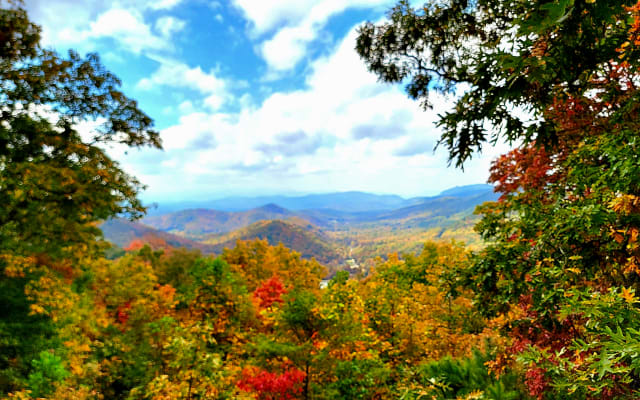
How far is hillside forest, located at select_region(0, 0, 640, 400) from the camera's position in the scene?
2.29 m

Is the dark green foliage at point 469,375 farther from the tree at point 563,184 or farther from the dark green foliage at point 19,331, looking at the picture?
the dark green foliage at point 19,331

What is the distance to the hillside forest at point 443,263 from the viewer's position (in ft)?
7.51

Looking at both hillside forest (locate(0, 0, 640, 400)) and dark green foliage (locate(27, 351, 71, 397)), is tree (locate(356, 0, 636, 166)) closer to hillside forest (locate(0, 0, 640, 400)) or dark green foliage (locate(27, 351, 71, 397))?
hillside forest (locate(0, 0, 640, 400))

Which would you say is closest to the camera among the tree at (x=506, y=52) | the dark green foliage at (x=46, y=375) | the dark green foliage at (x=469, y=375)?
the tree at (x=506, y=52)

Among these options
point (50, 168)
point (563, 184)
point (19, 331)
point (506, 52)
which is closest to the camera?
point (506, 52)

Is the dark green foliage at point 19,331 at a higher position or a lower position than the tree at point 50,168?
lower

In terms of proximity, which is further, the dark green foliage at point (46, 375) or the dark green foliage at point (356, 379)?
the dark green foliage at point (356, 379)

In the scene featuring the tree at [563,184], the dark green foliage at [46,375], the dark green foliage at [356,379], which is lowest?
the dark green foliage at [356,379]

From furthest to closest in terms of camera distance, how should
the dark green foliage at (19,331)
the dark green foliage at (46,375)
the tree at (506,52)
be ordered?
1. the dark green foliage at (19,331)
2. the dark green foliage at (46,375)
3. the tree at (506,52)

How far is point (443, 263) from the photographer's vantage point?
6.62m

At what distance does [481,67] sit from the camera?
2586mm

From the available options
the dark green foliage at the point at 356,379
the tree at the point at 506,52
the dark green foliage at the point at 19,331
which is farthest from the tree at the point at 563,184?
the dark green foliage at the point at 19,331

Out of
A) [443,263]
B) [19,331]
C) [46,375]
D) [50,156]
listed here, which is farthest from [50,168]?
[443,263]

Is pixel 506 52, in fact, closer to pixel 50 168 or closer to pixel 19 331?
pixel 50 168
